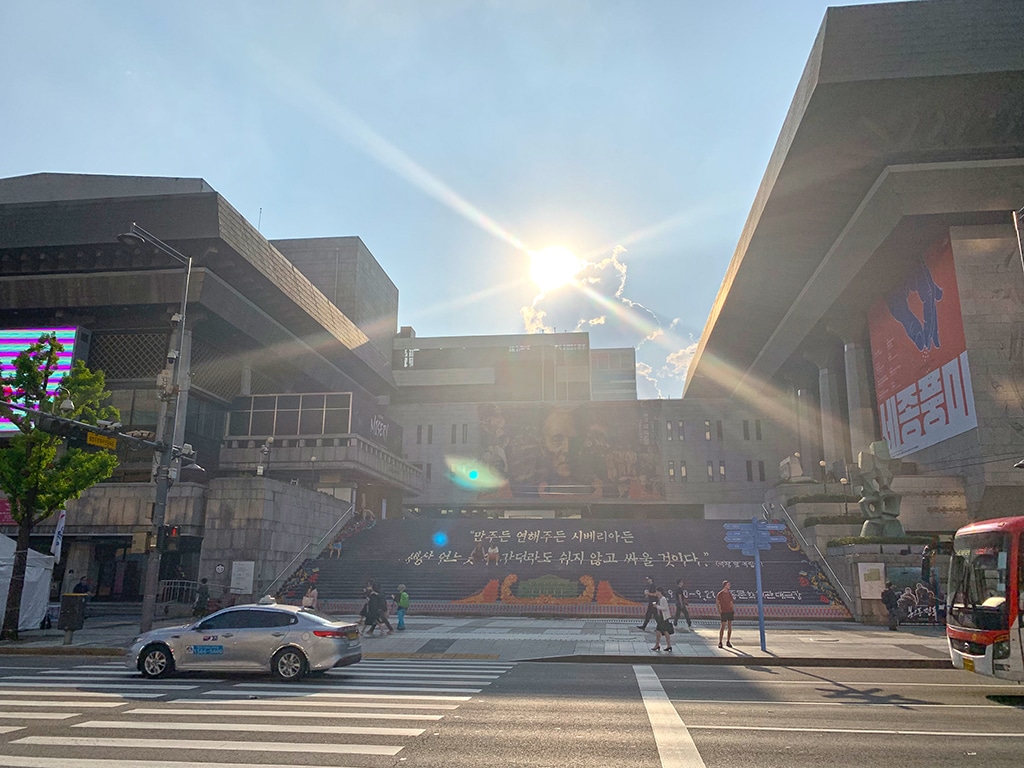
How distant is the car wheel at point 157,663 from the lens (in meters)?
14.2

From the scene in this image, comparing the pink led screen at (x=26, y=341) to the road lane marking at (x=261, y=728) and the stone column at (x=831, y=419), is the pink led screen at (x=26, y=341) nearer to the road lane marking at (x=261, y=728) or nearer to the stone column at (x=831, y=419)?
the road lane marking at (x=261, y=728)

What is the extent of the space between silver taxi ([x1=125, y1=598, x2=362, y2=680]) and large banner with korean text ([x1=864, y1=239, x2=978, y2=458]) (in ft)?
106

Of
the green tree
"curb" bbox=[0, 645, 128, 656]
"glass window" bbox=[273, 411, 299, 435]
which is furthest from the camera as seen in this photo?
"glass window" bbox=[273, 411, 299, 435]

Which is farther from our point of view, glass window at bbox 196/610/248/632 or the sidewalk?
the sidewalk

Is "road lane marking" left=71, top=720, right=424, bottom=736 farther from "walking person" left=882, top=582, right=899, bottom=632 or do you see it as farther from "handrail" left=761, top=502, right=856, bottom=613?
"handrail" left=761, top=502, right=856, bottom=613

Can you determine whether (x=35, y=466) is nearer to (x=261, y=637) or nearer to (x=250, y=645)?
(x=250, y=645)

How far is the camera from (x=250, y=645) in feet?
45.9

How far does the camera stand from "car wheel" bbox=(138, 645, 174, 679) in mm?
14203

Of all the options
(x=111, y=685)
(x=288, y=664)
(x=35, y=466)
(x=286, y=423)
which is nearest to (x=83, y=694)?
(x=111, y=685)

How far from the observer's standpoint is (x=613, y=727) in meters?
9.64

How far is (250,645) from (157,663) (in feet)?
6.47

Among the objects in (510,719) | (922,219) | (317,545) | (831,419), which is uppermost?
(922,219)

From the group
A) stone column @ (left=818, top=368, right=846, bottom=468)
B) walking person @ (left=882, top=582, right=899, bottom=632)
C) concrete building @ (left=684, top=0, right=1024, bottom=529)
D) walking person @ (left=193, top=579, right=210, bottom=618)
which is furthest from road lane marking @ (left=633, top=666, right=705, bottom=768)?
stone column @ (left=818, top=368, right=846, bottom=468)

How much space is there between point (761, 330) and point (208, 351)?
4244 centimetres
